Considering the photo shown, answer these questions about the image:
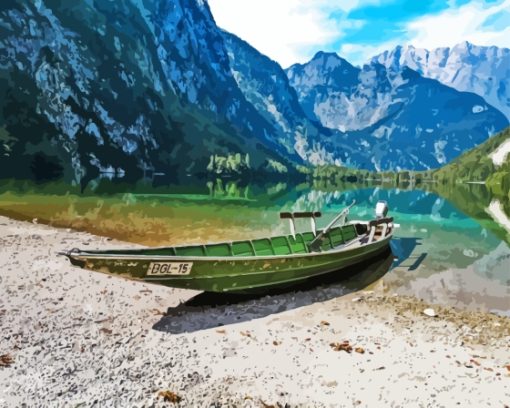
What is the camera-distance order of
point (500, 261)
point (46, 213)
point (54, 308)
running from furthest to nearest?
1. point (46, 213)
2. point (500, 261)
3. point (54, 308)

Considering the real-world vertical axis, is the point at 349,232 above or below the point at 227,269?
below

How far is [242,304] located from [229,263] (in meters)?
2.44

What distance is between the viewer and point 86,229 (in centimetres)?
3931

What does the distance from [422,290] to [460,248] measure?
1655 cm

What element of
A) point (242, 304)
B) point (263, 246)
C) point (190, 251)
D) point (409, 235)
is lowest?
point (409, 235)

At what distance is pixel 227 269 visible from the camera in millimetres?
16828

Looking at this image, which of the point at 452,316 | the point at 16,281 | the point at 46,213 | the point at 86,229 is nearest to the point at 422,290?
the point at 452,316

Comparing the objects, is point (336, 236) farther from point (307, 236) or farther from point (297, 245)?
point (297, 245)

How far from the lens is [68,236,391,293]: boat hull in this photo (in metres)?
13.8


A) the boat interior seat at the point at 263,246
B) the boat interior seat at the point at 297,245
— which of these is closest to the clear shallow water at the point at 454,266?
the boat interior seat at the point at 297,245

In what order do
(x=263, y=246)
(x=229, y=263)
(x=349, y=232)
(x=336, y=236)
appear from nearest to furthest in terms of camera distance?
(x=229, y=263) < (x=263, y=246) < (x=336, y=236) < (x=349, y=232)

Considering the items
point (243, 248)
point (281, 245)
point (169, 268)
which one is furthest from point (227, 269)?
point (281, 245)

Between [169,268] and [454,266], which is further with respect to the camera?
[454,266]

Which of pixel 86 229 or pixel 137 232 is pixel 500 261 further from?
pixel 86 229
